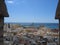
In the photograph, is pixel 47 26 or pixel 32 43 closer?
pixel 32 43

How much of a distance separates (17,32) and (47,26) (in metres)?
0.57

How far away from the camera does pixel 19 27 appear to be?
8.66 ft

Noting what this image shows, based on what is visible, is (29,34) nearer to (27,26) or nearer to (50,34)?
(27,26)

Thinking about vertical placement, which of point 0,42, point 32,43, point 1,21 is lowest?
point 32,43

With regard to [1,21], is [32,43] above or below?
below

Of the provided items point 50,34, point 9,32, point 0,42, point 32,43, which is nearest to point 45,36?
point 50,34

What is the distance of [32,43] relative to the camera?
2271mm

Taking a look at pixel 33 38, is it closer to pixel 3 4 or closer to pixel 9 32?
pixel 9 32

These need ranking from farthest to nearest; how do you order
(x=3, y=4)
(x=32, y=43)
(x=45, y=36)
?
(x=45, y=36) < (x=32, y=43) < (x=3, y=4)

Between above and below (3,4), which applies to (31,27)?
below

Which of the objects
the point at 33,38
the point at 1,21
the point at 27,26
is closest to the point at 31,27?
the point at 27,26

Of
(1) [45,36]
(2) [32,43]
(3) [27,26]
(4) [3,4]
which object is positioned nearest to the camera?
(4) [3,4]

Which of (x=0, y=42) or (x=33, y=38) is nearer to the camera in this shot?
(x=0, y=42)

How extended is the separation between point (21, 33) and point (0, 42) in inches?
42.3
